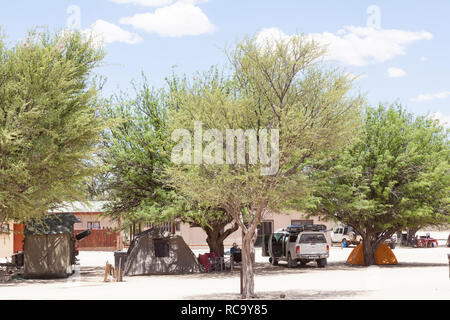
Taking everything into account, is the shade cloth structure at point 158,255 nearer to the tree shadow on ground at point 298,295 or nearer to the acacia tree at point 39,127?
the acacia tree at point 39,127

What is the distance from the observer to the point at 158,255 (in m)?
29.6

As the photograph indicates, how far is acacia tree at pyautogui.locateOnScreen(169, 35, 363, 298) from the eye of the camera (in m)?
16.7

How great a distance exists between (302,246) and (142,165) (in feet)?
31.3

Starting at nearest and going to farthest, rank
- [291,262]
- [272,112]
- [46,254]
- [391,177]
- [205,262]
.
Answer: [272,112]
[46,254]
[205,262]
[391,177]
[291,262]

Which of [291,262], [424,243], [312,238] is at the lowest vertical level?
[424,243]

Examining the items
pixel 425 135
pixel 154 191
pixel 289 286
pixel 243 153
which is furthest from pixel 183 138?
pixel 425 135

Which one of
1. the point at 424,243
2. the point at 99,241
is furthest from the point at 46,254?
the point at 424,243

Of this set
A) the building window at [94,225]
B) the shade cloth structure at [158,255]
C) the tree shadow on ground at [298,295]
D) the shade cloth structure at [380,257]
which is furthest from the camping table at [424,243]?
the tree shadow on ground at [298,295]

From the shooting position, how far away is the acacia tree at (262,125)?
16719 mm

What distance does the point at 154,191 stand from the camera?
95.5ft

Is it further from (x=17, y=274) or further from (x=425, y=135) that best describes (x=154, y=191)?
(x=425, y=135)

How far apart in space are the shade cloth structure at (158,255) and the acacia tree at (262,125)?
40.5ft

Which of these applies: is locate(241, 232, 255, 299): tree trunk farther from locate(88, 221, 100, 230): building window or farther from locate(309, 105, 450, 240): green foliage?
locate(88, 221, 100, 230): building window

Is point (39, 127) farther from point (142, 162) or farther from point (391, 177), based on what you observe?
point (391, 177)
